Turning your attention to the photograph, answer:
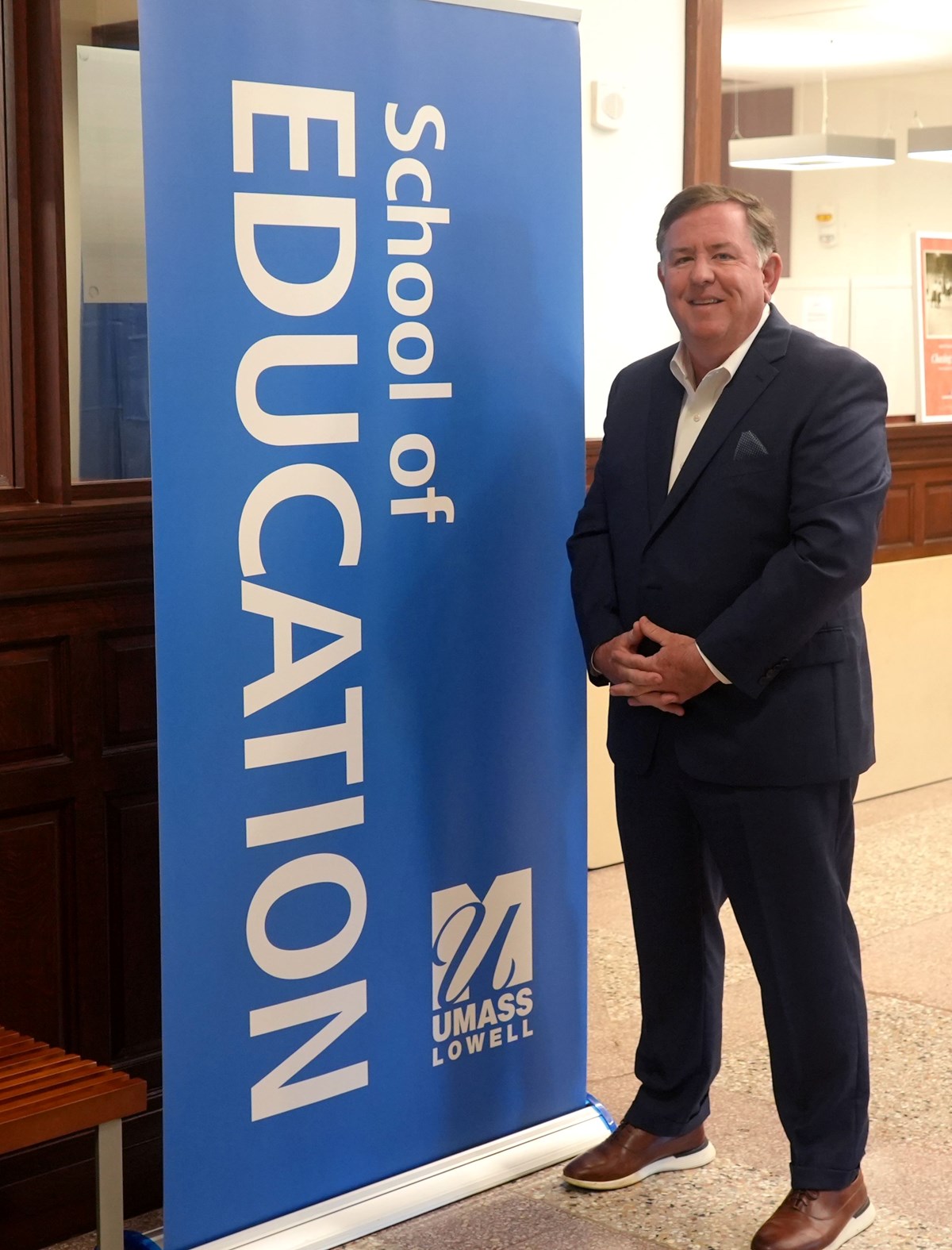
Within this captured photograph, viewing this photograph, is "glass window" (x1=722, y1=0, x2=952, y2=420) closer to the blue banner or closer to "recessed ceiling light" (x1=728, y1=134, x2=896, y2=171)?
"recessed ceiling light" (x1=728, y1=134, x2=896, y2=171)

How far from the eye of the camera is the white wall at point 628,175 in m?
4.16

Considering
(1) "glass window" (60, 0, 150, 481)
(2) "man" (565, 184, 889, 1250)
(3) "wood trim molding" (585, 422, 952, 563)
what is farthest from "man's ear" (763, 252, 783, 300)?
(3) "wood trim molding" (585, 422, 952, 563)

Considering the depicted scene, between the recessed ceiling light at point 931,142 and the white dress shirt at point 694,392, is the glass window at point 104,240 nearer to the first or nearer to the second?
the white dress shirt at point 694,392

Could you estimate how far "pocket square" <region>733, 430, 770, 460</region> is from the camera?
2379 mm

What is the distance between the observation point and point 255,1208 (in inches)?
96.8

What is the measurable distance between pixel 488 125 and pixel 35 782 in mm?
1268

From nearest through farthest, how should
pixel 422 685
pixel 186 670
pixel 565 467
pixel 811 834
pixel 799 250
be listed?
pixel 186 670, pixel 811 834, pixel 422 685, pixel 565 467, pixel 799 250

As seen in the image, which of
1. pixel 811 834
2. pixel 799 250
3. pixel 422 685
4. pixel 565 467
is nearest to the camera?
pixel 811 834

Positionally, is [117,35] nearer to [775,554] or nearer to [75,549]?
[75,549]

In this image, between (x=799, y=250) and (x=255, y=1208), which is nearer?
(x=255, y=1208)

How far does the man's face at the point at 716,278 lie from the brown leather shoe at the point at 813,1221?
51.6 inches

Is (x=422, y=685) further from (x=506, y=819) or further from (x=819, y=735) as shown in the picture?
(x=819, y=735)

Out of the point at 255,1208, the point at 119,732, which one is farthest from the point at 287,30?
the point at 255,1208

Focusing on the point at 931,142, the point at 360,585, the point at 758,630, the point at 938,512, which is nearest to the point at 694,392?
the point at 758,630
